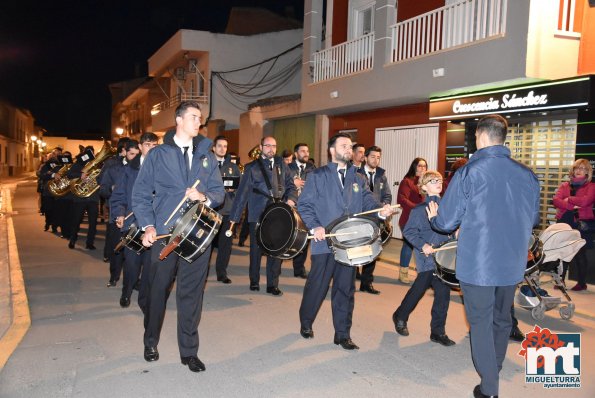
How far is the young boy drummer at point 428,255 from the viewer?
5.59 m

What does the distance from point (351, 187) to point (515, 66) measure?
5.48 metres

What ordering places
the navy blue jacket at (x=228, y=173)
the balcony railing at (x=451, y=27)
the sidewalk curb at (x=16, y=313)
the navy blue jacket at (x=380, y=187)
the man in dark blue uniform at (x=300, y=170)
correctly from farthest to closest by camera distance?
1. the balcony railing at (x=451, y=27)
2. the navy blue jacket at (x=228, y=173)
3. the man in dark blue uniform at (x=300, y=170)
4. the navy blue jacket at (x=380, y=187)
5. the sidewalk curb at (x=16, y=313)

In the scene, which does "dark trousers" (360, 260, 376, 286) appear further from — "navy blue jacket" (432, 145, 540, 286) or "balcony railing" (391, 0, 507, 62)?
"balcony railing" (391, 0, 507, 62)

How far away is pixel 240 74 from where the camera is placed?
27094mm

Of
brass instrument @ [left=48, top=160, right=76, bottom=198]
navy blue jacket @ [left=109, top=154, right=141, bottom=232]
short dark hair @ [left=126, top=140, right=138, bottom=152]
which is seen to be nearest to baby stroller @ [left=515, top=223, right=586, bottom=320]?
navy blue jacket @ [left=109, top=154, right=141, bottom=232]

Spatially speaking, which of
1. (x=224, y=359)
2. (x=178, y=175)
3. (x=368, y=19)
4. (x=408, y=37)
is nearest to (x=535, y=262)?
(x=224, y=359)

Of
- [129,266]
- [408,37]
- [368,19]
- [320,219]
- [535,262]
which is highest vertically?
[368,19]

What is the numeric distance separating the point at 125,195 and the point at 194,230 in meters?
3.24

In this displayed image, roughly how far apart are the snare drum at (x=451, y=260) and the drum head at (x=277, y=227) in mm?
1465

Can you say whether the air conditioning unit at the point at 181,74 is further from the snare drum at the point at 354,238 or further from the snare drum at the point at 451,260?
the snare drum at the point at 451,260

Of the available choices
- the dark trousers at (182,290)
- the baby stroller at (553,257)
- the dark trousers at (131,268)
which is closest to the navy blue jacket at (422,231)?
the baby stroller at (553,257)

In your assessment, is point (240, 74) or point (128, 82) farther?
point (128, 82)

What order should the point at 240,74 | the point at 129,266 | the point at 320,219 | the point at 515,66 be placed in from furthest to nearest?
the point at 240,74 < the point at 515,66 < the point at 129,266 < the point at 320,219

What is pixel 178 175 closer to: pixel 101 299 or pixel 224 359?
pixel 224 359
